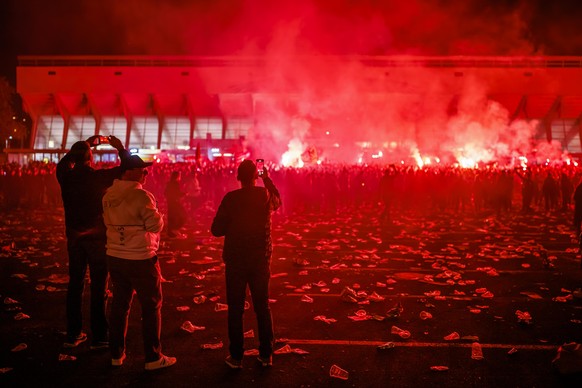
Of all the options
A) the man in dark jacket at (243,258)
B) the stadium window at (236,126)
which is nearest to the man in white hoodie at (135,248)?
the man in dark jacket at (243,258)

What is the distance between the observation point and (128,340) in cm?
473

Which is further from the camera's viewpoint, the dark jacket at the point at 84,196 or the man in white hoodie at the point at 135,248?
the dark jacket at the point at 84,196

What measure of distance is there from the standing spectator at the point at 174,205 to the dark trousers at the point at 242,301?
7.62 m

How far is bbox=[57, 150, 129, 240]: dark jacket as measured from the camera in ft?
14.6

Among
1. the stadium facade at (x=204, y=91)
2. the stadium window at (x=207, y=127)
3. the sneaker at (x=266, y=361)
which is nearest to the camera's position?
the sneaker at (x=266, y=361)

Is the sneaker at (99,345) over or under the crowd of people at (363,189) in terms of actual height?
under

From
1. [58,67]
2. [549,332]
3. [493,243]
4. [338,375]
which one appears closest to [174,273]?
[338,375]

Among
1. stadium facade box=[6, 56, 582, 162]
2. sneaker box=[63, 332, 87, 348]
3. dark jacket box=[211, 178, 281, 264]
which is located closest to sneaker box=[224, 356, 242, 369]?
dark jacket box=[211, 178, 281, 264]

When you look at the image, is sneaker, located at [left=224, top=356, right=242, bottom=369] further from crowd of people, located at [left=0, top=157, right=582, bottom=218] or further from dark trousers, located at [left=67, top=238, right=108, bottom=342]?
crowd of people, located at [left=0, top=157, right=582, bottom=218]

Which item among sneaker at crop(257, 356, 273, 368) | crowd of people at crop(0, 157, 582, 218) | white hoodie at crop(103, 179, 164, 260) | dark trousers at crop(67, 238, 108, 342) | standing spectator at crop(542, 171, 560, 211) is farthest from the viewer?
standing spectator at crop(542, 171, 560, 211)

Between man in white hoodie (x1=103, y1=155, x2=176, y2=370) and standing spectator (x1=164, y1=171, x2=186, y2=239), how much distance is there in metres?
7.40

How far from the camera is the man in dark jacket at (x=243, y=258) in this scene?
13.3 feet

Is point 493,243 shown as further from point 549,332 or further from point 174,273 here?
point 174,273

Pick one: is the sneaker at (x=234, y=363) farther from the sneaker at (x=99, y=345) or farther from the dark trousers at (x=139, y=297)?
the sneaker at (x=99, y=345)
